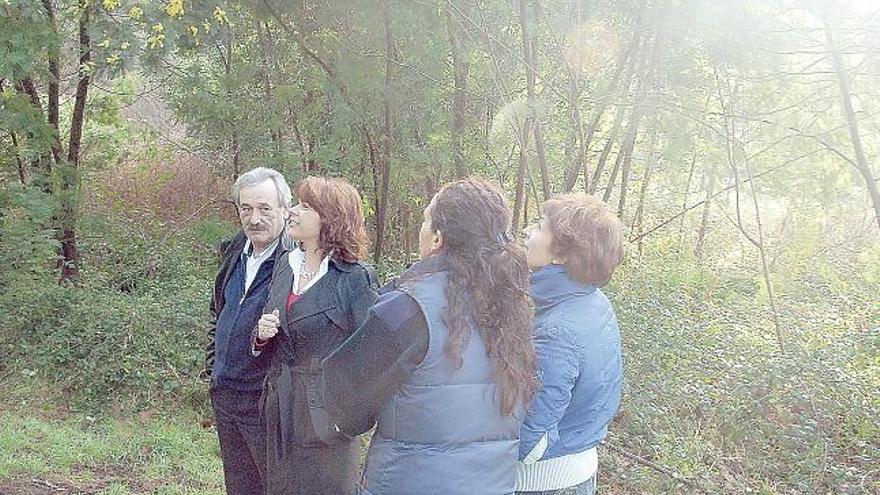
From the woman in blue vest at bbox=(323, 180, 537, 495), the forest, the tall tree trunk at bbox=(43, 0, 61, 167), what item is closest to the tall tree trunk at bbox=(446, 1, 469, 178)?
the forest

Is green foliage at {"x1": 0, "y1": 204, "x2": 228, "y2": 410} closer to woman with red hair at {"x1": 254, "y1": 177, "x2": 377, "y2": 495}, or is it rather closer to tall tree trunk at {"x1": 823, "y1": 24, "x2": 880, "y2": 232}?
woman with red hair at {"x1": 254, "y1": 177, "x2": 377, "y2": 495}

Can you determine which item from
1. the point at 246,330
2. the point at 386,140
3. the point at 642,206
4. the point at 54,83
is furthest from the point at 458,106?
the point at 246,330

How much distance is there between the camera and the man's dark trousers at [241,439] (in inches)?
103

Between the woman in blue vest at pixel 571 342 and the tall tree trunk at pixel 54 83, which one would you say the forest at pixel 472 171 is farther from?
the woman in blue vest at pixel 571 342

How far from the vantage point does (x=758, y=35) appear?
5.76m

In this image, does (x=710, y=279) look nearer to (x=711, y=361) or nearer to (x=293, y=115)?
(x=711, y=361)

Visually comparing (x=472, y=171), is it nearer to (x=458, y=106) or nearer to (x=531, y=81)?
(x=458, y=106)

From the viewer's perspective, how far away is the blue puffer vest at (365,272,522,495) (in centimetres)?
177

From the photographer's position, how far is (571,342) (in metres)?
1.92

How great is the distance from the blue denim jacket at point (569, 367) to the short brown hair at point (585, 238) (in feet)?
0.12

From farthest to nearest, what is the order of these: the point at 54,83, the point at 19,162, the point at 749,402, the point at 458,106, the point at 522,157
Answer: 1. the point at 54,83
2. the point at 458,106
3. the point at 19,162
4. the point at 522,157
5. the point at 749,402

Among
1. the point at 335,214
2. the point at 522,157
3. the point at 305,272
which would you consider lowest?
the point at 305,272

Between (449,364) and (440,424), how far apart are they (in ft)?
0.44

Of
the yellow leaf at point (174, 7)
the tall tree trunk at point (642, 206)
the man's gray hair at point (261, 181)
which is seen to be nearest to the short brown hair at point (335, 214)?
the man's gray hair at point (261, 181)
